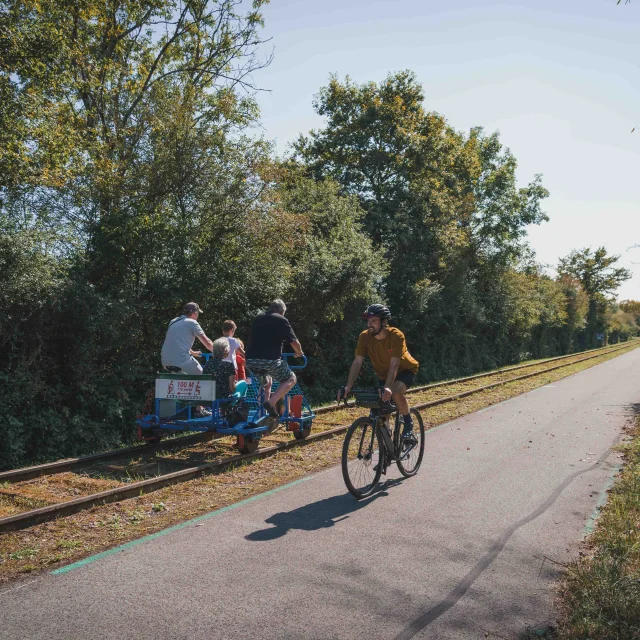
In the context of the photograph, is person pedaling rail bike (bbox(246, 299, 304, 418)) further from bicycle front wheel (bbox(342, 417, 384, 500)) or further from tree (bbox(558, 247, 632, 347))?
tree (bbox(558, 247, 632, 347))

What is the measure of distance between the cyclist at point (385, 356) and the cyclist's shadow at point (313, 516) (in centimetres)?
116

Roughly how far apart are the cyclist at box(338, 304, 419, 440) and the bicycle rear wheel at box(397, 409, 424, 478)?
1.60 ft

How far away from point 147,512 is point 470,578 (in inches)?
135

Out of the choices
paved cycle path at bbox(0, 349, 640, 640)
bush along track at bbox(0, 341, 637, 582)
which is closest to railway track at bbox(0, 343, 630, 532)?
bush along track at bbox(0, 341, 637, 582)

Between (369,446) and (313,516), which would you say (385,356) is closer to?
(369,446)

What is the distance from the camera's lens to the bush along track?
5168 millimetres

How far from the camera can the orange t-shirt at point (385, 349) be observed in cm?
719

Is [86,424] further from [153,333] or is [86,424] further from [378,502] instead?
[378,502]

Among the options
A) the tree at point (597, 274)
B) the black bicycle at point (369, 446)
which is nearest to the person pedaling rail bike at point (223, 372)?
the black bicycle at point (369, 446)

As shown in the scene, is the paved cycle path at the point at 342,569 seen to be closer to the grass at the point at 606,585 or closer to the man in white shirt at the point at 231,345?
the grass at the point at 606,585

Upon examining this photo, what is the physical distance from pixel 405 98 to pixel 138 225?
21.7 m

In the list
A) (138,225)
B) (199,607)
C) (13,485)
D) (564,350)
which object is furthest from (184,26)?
(564,350)

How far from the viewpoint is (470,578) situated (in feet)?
15.3

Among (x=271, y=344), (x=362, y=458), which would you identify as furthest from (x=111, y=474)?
(x=362, y=458)
